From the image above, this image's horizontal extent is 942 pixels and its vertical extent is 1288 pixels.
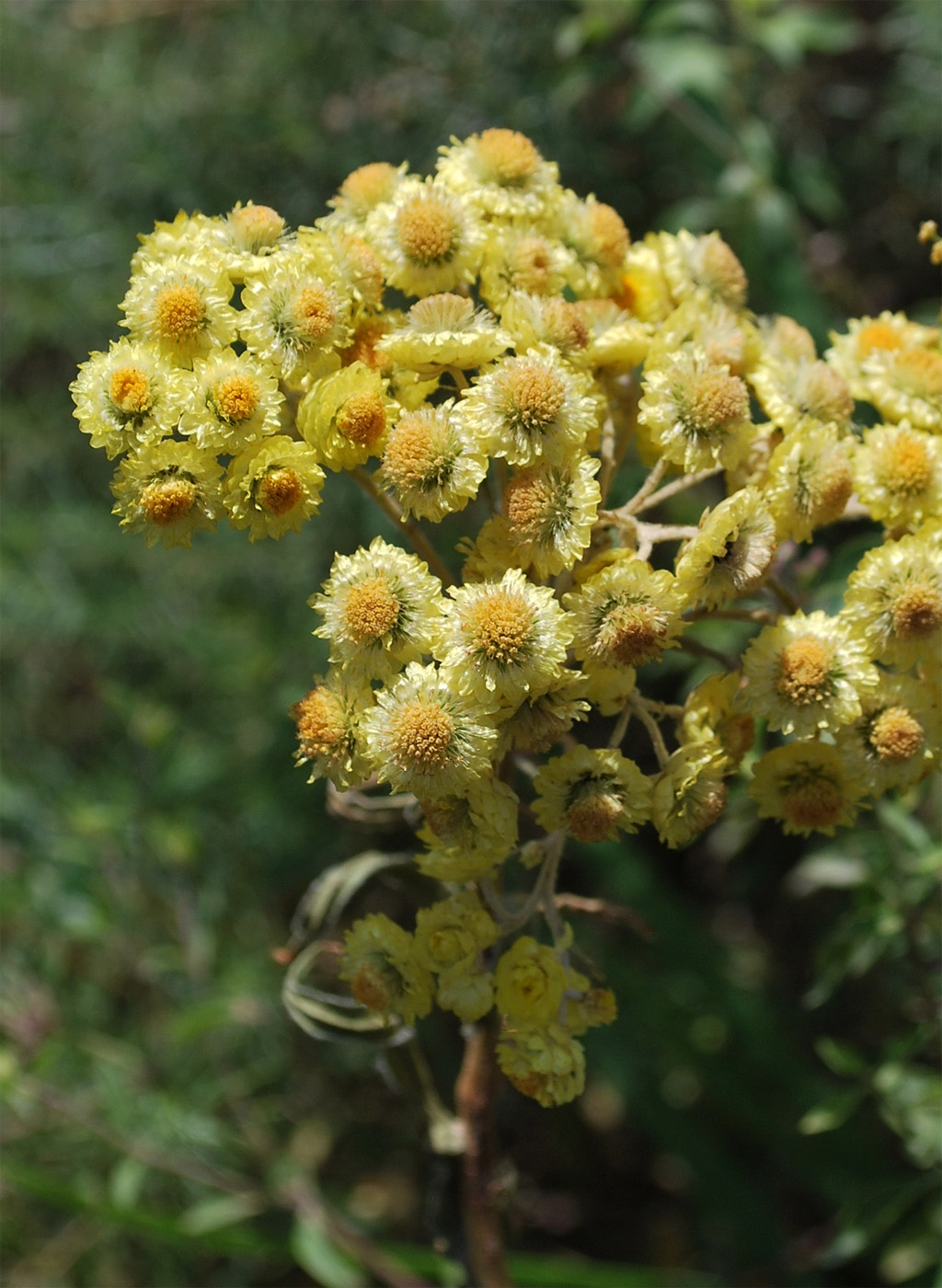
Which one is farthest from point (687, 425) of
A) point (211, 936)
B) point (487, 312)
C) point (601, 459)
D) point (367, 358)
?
point (211, 936)

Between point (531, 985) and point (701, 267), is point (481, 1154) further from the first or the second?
point (701, 267)

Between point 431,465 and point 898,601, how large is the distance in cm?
60

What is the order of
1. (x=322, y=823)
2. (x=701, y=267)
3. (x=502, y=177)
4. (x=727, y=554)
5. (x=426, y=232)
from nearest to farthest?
1. (x=727, y=554)
2. (x=426, y=232)
3. (x=502, y=177)
4. (x=701, y=267)
5. (x=322, y=823)

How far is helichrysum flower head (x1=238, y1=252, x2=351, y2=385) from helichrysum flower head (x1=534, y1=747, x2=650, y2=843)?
0.57m

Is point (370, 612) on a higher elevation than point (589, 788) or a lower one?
higher

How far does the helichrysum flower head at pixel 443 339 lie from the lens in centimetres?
140

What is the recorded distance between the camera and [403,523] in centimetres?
147

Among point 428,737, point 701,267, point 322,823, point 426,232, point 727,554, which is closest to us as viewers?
point 428,737

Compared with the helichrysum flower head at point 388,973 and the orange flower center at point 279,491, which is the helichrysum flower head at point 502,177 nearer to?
the orange flower center at point 279,491

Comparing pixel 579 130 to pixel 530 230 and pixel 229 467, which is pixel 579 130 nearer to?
pixel 530 230

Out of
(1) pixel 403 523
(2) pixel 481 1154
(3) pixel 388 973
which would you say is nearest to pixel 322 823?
(2) pixel 481 1154

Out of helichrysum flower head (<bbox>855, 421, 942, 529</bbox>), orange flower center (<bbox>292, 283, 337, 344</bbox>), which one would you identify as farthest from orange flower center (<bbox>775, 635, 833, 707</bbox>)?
orange flower center (<bbox>292, 283, 337, 344</bbox>)

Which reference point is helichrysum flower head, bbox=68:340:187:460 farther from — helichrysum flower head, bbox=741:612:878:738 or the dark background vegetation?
the dark background vegetation

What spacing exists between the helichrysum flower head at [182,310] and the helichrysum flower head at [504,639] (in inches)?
18.0
